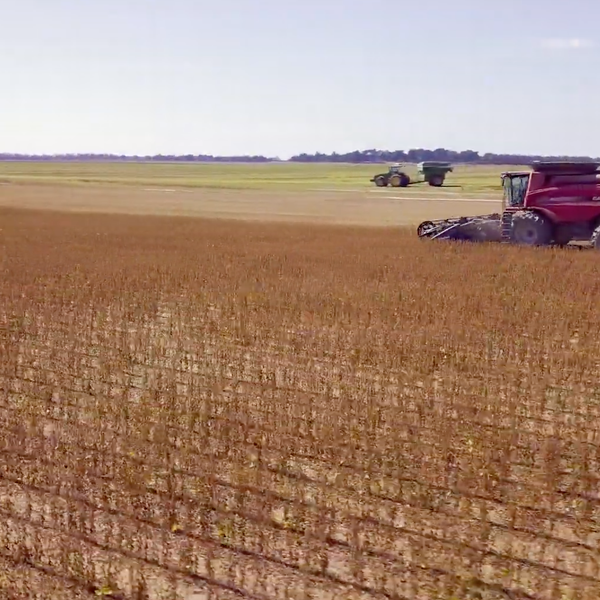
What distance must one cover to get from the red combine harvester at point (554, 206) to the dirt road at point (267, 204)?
1168cm

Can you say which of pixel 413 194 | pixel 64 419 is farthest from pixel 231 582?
pixel 413 194

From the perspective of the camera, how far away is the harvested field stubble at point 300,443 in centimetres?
471

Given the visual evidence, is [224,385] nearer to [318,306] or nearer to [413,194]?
[318,306]

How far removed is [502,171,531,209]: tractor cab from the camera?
2130 cm

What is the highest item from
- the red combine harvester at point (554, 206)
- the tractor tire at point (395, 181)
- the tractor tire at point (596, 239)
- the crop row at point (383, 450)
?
the tractor tire at point (395, 181)

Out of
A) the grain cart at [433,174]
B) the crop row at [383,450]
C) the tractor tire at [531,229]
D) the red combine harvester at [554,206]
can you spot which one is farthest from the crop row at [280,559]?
the grain cart at [433,174]

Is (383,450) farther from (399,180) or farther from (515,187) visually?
(399,180)

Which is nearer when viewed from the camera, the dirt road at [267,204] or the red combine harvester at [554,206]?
the red combine harvester at [554,206]

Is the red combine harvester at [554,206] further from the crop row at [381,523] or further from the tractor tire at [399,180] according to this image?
the tractor tire at [399,180]

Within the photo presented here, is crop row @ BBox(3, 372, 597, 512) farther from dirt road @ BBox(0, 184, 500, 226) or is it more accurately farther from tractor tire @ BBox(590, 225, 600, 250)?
dirt road @ BBox(0, 184, 500, 226)

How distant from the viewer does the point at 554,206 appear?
20.8 meters

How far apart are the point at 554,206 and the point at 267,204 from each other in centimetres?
2745

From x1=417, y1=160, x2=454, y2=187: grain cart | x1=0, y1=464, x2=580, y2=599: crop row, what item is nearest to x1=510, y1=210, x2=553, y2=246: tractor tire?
x1=0, y1=464, x2=580, y2=599: crop row

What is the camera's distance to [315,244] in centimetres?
2278
